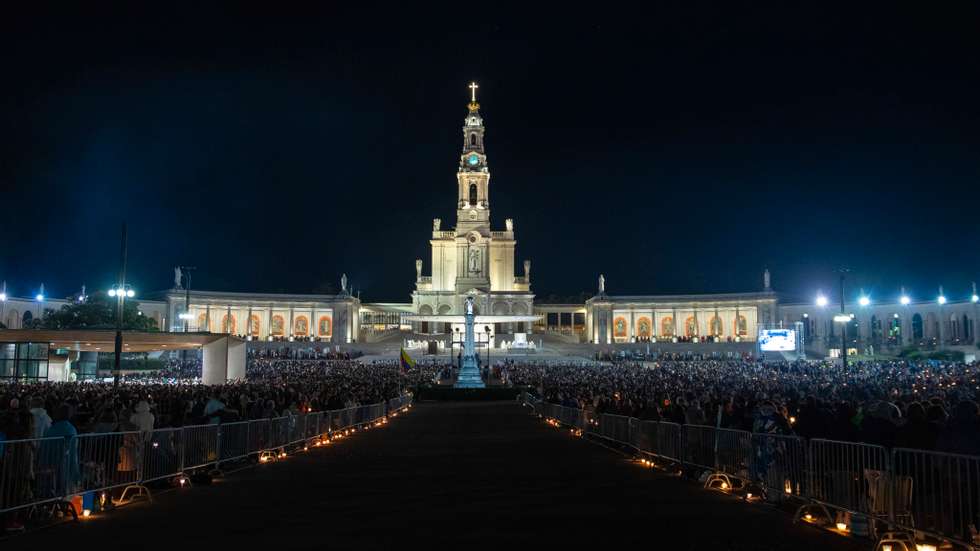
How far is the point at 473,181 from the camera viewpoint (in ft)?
401

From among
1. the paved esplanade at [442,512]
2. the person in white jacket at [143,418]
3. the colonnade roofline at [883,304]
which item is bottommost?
the paved esplanade at [442,512]

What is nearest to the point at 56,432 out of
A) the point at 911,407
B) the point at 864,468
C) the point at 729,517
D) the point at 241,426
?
the point at 241,426

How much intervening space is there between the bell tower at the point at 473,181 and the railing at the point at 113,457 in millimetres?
102112

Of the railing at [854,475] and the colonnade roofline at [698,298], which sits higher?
the colonnade roofline at [698,298]

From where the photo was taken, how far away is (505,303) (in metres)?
118

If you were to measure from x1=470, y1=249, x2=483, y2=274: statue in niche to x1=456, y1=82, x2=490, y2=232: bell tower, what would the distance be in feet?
9.42

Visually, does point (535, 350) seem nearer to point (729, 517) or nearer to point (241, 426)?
point (241, 426)

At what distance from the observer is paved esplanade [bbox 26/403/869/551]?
955 cm

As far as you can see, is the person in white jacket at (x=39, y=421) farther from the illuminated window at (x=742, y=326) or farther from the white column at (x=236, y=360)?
the illuminated window at (x=742, y=326)

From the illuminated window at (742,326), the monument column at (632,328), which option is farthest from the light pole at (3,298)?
the illuminated window at (742,326)

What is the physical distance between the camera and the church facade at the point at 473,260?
385 ft

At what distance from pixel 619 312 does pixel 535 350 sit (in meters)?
29.4

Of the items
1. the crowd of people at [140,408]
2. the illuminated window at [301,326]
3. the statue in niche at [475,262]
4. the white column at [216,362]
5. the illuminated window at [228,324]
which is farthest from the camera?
the illuminated window at [301,326]

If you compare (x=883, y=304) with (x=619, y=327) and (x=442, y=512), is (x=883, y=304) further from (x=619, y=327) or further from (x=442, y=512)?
(x=442, y=512)
